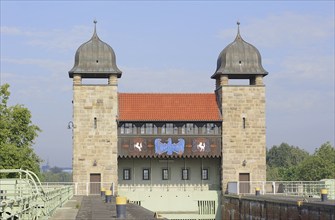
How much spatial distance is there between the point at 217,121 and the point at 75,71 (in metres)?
10.4

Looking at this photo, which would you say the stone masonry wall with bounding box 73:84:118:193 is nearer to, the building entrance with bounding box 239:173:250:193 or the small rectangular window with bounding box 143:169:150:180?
the small rectangular window with bounding box 143:169:150:180

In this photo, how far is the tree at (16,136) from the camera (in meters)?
42.9

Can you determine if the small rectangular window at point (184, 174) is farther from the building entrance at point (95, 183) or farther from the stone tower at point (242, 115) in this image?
the building entrance at point (95, 183)

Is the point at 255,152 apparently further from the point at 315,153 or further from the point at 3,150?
the point at 315,153

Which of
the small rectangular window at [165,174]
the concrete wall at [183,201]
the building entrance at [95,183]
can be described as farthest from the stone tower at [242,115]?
the building entrance at [95,183]

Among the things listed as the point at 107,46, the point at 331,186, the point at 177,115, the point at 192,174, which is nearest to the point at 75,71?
the point at 107,46

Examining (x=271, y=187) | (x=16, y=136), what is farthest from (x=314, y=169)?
(x=16, y=136)

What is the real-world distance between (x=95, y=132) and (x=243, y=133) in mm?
10249

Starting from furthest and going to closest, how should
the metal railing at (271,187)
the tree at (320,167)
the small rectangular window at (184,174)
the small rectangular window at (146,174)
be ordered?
the tree at (320,167)
the small rectangular window at (184,174)
the small rectangular window at (146,174)
the metal railing at (271,187)

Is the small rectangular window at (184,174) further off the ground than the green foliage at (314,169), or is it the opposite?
the green foliage at (314,169)

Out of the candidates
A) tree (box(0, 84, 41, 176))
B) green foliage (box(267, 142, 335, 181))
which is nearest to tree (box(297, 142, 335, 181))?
green foliage (box(267, 142, 335, 181))

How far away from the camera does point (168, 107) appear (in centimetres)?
4956

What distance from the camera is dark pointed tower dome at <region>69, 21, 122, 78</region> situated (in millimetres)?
48531

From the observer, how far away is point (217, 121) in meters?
48.6
